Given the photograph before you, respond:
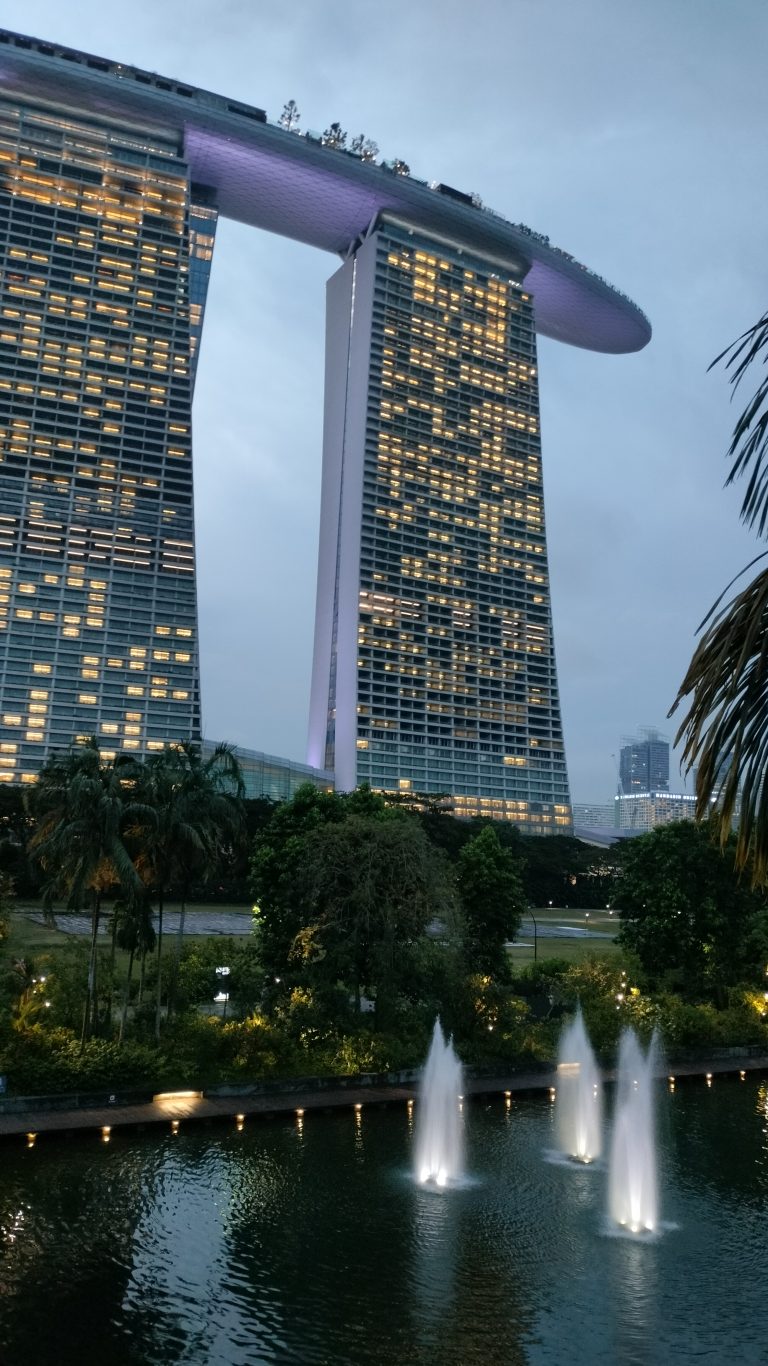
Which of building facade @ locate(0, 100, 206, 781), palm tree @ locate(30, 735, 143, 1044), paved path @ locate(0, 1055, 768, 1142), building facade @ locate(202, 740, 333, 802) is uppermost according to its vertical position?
building facade @ locate(0, 100, 206, 781)

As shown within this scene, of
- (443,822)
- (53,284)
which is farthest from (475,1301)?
(53,284)

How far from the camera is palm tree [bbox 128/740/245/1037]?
38.2 m

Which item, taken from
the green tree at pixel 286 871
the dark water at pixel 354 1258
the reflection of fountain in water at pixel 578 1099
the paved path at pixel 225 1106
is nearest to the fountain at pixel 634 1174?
the dark water at pixel 354 1258

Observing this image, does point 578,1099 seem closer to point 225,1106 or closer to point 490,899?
point 225,1106

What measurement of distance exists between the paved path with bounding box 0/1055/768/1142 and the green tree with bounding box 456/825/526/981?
533 inches

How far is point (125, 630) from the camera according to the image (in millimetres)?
166875

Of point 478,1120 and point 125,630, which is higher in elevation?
point 125,630

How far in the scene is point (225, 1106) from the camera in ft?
114

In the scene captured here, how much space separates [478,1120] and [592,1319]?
1642 centimetres

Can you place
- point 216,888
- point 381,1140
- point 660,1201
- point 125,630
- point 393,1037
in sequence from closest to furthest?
point 660,1201 < point 381,1140 < point 393,1037 < point 216,888 < point 125,630

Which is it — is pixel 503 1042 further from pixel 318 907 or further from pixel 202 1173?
pixel 202 1173

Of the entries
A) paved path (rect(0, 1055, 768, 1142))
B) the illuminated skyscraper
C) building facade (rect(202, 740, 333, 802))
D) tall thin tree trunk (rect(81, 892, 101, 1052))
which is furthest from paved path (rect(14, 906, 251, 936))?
the illuminated skyscraper

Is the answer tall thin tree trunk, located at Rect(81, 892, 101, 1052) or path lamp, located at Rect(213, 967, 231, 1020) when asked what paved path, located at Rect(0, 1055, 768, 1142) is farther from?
path lamp, located at Rect(213, 967, 231, 1020)

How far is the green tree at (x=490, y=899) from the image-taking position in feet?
187
